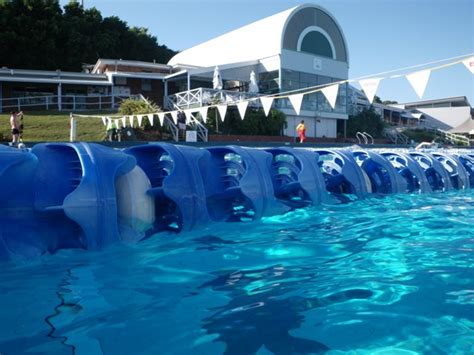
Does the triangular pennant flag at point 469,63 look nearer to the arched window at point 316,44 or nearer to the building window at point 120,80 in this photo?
the arched window at point 316,44

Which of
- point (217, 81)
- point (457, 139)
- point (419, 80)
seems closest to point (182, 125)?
point (217, 81)

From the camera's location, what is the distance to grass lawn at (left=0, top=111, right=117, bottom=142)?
18.1 meters

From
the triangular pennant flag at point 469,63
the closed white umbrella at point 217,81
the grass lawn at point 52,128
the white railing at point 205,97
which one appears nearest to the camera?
the triangular pennant flag at point 469,63

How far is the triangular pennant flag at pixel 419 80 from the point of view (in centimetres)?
715

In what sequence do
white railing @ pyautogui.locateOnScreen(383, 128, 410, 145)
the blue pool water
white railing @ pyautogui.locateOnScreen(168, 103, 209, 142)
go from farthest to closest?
white railing @ pyautogui.locateOnScreen(383, 128, 410, 145) < white railing @ pyautogui.locateOnScreen(168, 103, 209, 142) < the blue pool water

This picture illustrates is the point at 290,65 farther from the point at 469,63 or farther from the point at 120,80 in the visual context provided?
the point at 469,63

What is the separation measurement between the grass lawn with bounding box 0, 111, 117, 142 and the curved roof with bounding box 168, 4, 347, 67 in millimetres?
12913

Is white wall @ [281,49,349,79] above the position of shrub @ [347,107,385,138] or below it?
above

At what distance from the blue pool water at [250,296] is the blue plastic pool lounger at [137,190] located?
0.32m

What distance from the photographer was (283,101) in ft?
92.7

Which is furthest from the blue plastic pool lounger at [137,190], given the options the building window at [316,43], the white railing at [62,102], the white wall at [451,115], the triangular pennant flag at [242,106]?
the white wall at [451,115]

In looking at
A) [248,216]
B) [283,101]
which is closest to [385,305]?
[248,216]

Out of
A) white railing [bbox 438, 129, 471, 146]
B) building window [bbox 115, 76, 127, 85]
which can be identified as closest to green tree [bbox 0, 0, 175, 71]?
building window [bbox 115, 76, 127, 85]

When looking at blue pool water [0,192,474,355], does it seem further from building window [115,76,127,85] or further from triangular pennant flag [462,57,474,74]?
building window [115,76,127,85]
